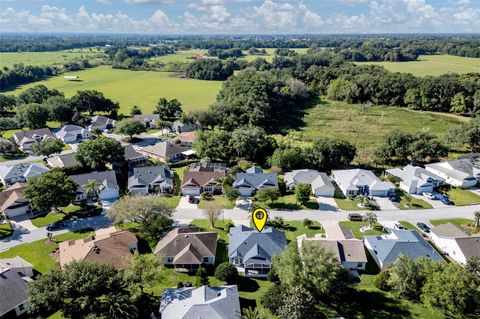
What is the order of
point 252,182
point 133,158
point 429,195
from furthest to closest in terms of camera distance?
1. point 133,158
2. point 252,182
3. point 429,195

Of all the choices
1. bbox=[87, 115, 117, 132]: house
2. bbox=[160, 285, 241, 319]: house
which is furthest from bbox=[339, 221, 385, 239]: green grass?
bbox=[87, 115, 117, 132]: house

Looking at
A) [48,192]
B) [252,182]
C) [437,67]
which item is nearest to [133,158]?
[48,192]

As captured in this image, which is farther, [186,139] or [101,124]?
[101,124]

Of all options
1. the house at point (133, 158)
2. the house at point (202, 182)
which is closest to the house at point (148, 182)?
the house at point (202, 182)

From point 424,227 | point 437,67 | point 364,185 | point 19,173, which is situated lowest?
point 424,227

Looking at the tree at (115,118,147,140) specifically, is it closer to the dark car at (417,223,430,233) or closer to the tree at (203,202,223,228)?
the tree at (203,202,223,228)

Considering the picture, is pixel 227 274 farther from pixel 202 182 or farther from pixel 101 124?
pixel 101 124

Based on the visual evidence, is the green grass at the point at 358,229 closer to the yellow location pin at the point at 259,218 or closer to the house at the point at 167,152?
the yellow location pin at the point at 259,218
